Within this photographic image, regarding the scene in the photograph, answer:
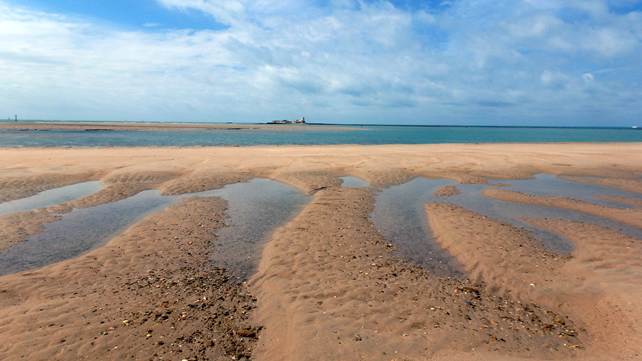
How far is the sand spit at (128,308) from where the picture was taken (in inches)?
169

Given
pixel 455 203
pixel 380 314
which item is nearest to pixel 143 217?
pixel 380 314

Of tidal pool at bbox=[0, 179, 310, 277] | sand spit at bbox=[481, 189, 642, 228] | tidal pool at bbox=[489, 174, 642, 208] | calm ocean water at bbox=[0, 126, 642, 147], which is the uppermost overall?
calm ocean water at bbox=[0, 126, 642, 147]

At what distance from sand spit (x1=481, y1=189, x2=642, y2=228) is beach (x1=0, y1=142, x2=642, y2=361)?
0.44 ft

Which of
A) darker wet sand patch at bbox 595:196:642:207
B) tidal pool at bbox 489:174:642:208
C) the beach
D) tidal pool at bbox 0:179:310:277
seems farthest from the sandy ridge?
darker wet sand patch at bbox 595:196:642:207

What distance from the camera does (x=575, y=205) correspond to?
12.4 metres

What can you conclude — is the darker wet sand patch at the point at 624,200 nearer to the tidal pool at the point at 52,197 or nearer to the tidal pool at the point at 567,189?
the tidal pool at the point at 567,189

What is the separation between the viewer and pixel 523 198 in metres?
13.5

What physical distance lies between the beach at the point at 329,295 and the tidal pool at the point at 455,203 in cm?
29

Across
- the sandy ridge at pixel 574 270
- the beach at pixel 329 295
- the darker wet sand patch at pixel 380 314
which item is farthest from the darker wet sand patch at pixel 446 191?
the darker wet sand patch at pixel 380 314

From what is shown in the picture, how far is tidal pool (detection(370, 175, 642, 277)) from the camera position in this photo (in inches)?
311

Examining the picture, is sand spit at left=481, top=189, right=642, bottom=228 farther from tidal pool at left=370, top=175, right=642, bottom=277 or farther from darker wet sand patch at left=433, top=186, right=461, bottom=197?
darker wet sand patch at left=433, top=186, right=461, bottom=197

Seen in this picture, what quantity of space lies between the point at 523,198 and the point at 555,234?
466 centimetres

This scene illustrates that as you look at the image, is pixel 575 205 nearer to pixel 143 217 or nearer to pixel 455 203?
pixel 455 203

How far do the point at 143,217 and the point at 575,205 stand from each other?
600 inches
